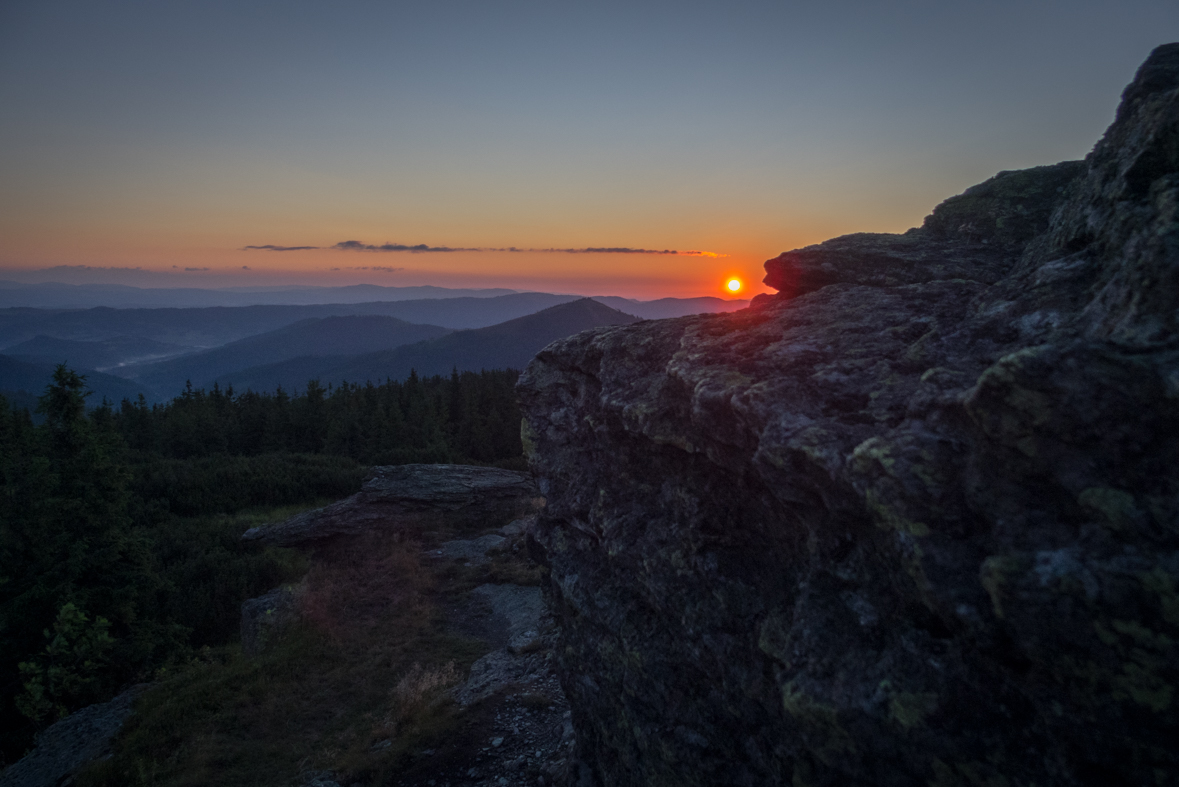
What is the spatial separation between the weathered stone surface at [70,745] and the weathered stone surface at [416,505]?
1152 cm

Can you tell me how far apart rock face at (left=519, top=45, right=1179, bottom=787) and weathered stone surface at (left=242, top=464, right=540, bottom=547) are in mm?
22426

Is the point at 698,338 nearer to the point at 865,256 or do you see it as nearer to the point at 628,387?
the point at 628,387

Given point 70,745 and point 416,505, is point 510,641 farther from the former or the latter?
point 416,505

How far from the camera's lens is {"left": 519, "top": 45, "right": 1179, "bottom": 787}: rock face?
12.0ft

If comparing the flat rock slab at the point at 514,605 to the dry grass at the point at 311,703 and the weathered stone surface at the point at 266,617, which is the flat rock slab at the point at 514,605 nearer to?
the dry grass at the point at 311,703

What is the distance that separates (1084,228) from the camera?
19.7 ft

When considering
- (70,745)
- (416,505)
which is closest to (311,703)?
(70,745)

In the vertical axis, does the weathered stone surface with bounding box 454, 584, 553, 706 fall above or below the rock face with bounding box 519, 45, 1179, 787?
below

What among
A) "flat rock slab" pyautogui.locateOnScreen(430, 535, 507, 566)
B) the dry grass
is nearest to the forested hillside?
the dry grass

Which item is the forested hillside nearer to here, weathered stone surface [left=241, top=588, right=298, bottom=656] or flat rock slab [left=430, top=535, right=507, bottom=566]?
weathered stone surface [left=241, top=588, right=298, bottom=656]

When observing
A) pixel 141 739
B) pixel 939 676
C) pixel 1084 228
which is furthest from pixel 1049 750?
pixel 141 739

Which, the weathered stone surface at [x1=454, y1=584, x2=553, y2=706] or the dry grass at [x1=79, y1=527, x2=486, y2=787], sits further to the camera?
the weathered stone surface at [x1=454, y1=584, x2=553, y2=706]

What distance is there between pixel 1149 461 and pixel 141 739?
19672mm

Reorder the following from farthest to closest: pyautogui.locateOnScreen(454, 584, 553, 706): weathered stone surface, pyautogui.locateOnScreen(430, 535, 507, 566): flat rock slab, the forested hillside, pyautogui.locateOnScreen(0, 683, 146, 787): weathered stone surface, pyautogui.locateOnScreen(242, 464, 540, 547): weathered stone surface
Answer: pyautogui.locateOnScreen(242, 464, 540, 547): weathered stone surface
pyautogui.locateOnScreen(430, 535, 507, 566): flat rock slab
the forested hillside
pyautogui.locateOnScreen(454, 584, 553, 706): weathered stone surface
pyautogui.locateOnScreen(0, 683, 146, 787): weathered stone surface
